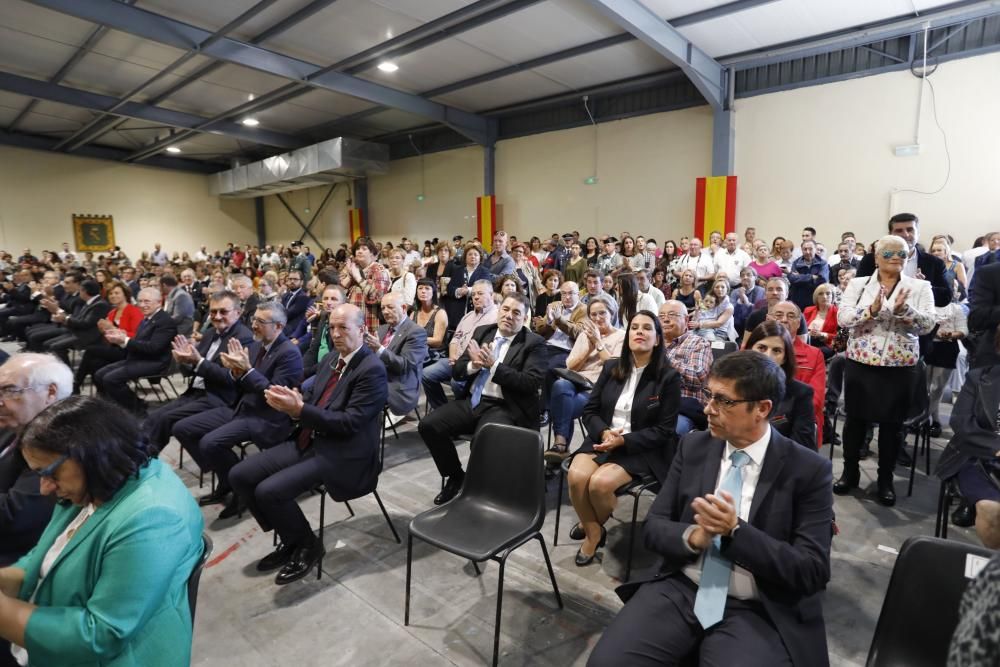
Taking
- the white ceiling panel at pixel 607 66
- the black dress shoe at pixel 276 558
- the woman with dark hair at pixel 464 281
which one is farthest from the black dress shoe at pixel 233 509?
the white ceiling panel at pixel 607 66

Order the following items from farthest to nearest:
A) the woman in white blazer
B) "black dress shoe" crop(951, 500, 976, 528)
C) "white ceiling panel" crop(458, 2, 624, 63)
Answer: "white ceiling panel" crop(458, 2, 624, 63) → the woman in white blazer → "black dress shoe" crop(951, 500, 976, 528)

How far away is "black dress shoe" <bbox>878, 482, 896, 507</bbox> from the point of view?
2939 millimetres

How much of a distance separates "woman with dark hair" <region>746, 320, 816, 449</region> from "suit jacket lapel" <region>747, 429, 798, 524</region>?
0.86 m

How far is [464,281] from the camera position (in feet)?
21.3

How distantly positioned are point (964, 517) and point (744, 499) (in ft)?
6.95

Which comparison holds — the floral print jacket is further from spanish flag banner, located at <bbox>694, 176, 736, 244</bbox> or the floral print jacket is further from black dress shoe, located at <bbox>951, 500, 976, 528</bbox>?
spanish flag banner, located at <bbox>694, 176, 736, 244</bbox>

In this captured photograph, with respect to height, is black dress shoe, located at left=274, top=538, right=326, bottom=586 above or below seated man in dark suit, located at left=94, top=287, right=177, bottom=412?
below

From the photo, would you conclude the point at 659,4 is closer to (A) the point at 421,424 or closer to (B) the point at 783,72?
(B) the point at 783,72

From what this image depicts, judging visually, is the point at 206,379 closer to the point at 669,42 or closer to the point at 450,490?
the point at 450,490

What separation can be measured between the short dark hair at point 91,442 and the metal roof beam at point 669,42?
6.08m

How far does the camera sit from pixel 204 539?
144 cm

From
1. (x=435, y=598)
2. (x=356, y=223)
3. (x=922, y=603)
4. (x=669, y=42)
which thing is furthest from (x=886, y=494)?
(x=356, y=223)

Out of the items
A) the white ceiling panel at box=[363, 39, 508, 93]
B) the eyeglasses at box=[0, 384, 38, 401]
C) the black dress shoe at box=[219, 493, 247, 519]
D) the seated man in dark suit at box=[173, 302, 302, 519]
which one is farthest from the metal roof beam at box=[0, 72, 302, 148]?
the eyeglasses at box=[0, 384, 38, 401]

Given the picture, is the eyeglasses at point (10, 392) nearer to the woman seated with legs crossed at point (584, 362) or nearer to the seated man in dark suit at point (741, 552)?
the seated man in dark suit at point (741, 552)
